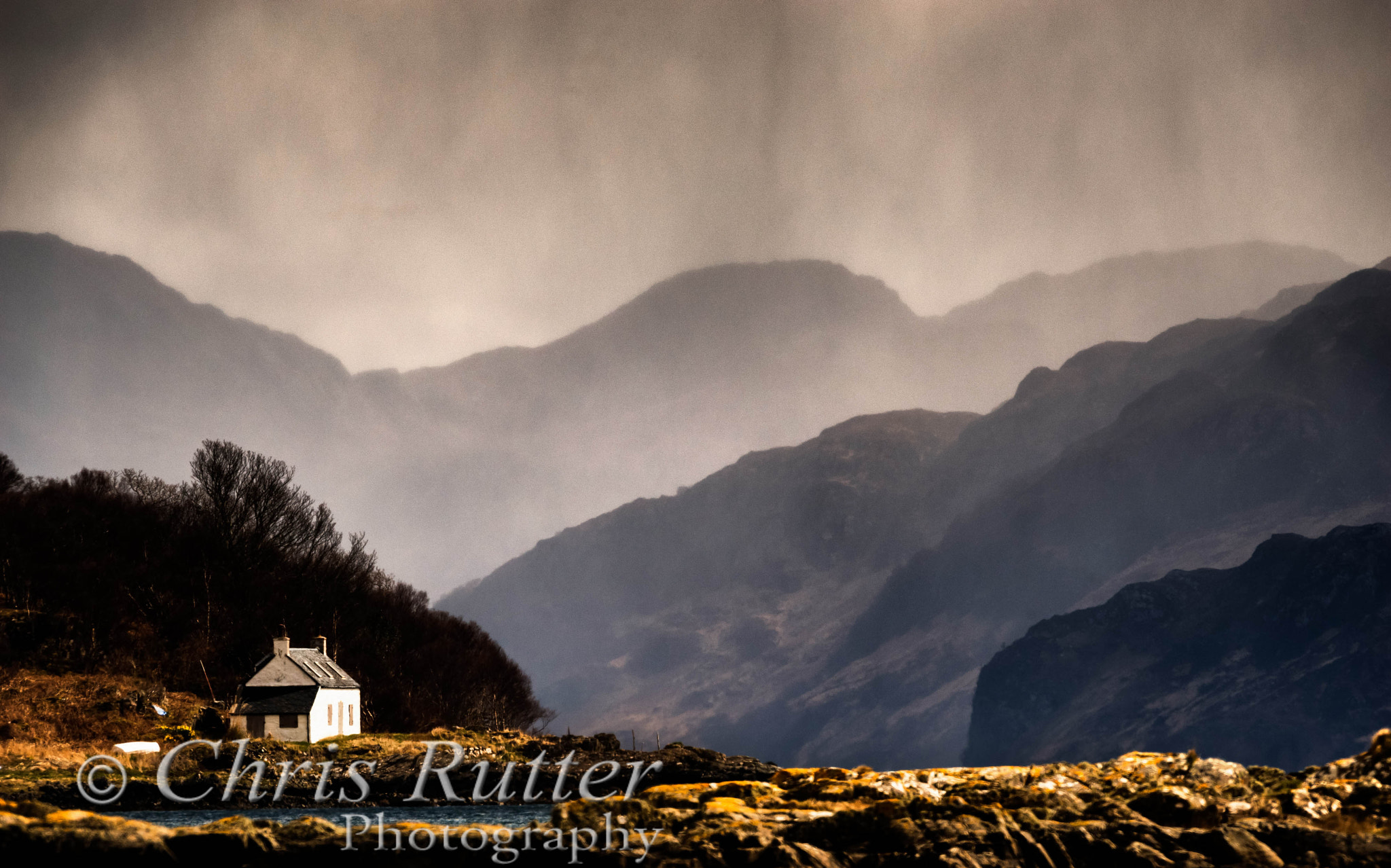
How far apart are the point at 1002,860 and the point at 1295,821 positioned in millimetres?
6484

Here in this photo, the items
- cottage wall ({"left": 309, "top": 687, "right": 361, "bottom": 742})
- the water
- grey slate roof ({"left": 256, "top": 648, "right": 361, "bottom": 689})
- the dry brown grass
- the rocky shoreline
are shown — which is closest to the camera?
the rocky shoreline

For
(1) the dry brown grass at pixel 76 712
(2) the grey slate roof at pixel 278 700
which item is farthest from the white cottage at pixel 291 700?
(1) the dry brown grass at pixel 76 712

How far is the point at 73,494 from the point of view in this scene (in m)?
93.4

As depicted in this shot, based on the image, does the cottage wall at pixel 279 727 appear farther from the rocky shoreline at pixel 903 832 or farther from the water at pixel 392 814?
the rocky shoreline at pixel 903 832

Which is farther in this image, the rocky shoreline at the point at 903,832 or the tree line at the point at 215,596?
the tree line at the point at 215,596

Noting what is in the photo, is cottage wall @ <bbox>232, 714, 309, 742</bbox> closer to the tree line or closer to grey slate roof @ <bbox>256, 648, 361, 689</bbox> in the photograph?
grey slate roof @ <bbox>256, 648, 361, 689</bbox>

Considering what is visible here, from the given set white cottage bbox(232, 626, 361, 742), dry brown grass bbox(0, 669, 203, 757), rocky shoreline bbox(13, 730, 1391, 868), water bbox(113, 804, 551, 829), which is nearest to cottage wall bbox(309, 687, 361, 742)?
white cottage bbox(232, 626, 361, 742)

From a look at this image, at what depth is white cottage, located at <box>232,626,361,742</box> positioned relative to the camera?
62406 mm

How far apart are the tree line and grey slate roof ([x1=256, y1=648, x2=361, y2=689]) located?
880 cm

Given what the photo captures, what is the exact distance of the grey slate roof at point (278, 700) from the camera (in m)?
62.8

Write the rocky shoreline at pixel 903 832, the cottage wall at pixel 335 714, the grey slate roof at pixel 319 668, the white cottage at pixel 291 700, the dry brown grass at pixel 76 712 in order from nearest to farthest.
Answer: the rocky shoreline at pixel 903 832 < the dry brown grass at pixel 76 712 < the white cottage at pixel 291 700 < the cottage wall at pixel 335 714 < the grey slate roof at pixel 319 668

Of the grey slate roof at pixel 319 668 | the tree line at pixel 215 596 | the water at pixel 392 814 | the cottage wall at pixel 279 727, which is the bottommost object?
the water at pixel 392 814

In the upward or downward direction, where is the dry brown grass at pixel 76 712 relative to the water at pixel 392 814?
upward

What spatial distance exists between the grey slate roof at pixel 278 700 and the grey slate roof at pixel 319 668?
1111mm
